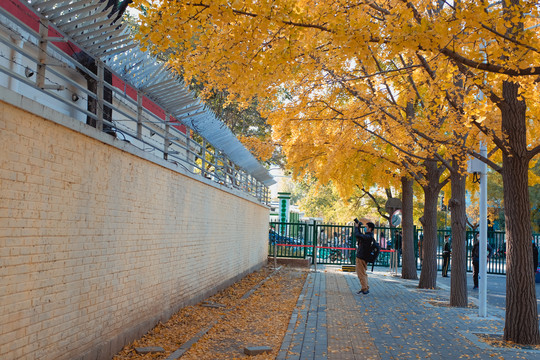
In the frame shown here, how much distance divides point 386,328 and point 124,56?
608 centimetres

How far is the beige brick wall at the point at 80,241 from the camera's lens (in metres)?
4.72

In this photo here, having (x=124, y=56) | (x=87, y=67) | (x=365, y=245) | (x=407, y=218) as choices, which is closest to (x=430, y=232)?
(x=407, y=218)

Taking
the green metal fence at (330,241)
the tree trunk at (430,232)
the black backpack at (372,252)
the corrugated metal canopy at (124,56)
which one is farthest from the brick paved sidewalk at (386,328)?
the green metal fence at (330,241)

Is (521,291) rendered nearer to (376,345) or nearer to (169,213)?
(376,345)

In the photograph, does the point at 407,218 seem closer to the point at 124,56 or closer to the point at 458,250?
the point at 458,250

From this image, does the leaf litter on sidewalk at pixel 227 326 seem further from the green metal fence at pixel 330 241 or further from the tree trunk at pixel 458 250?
the green metal fence at pixel 330 241

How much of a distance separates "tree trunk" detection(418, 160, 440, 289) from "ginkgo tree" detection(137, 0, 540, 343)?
18.3 feet

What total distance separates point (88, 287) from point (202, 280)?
5.93 metres

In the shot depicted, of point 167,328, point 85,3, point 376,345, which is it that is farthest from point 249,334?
point 85,3

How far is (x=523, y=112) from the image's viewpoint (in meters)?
8.83

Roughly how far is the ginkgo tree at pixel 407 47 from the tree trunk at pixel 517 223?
0.01m

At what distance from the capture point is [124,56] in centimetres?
778

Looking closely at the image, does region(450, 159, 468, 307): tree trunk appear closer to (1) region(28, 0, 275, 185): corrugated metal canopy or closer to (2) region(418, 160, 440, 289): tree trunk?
(2) region(418, 160, 440, 289): tree trunk

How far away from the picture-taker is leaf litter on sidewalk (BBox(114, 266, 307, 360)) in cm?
743
